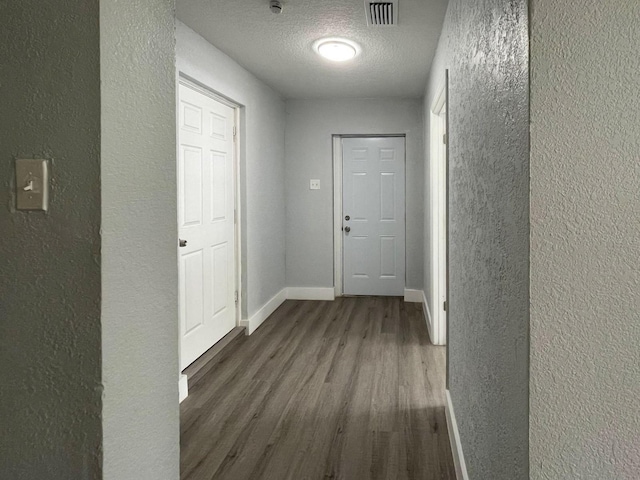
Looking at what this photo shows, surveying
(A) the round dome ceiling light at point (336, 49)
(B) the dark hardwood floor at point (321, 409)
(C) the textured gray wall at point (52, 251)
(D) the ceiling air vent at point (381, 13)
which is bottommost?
(B) the dark hardwood floor at point (321, 409)

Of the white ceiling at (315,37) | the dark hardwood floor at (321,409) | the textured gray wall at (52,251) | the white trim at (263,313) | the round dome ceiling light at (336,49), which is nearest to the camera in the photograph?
the textured gray wall at (52,251)

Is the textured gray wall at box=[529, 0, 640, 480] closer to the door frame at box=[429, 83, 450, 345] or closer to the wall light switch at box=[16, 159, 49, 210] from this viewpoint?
the wall light switch at box=[16, 159, 49, 210]

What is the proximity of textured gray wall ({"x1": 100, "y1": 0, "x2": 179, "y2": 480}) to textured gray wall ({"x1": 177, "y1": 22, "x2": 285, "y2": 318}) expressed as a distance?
6.23 ft

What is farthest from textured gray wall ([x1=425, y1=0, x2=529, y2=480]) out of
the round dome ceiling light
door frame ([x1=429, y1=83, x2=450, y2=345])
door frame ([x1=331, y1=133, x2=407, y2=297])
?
door frame ([x1=331, y1=133, x2=407, y2=297])

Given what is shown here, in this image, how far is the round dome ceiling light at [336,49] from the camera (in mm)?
3568

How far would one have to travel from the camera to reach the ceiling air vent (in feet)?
9.34

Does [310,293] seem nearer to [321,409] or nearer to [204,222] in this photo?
[204,222]

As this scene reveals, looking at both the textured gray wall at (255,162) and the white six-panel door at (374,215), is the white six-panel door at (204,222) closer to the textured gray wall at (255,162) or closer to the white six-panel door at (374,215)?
the textured gray wall at (255,162)

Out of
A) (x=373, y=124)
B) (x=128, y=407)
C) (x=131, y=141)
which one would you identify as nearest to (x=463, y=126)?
(x=131, y=141)

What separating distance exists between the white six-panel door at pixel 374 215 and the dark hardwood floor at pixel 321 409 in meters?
1.49

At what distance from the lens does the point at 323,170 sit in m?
6.01

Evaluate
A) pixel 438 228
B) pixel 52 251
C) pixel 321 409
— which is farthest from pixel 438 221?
pixel 52 251

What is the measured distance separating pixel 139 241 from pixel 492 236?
0.95m

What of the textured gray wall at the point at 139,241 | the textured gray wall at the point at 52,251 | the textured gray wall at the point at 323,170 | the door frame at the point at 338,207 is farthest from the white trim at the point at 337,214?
the textured gray wall at the point at 52,251
